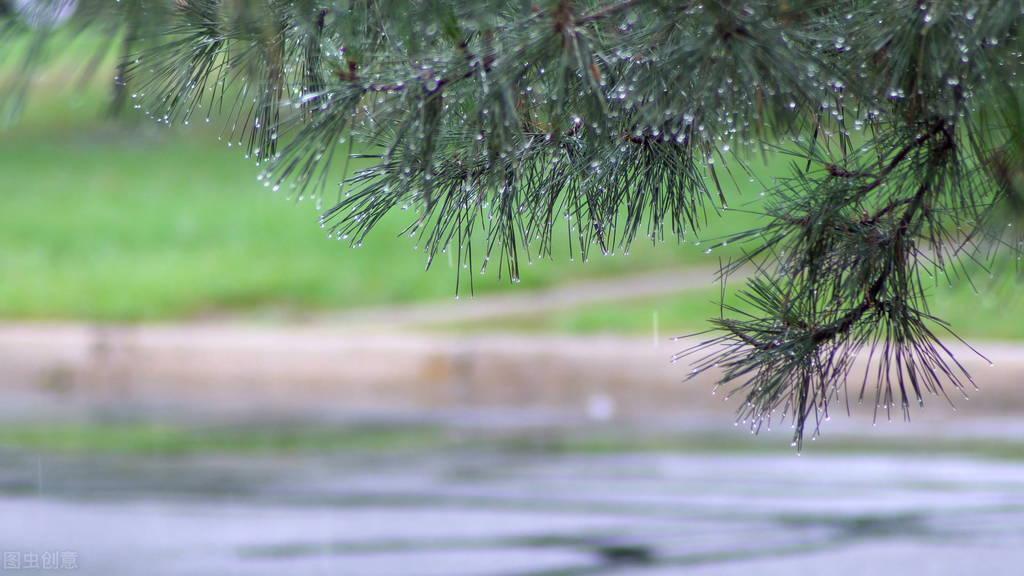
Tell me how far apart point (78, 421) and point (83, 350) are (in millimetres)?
851

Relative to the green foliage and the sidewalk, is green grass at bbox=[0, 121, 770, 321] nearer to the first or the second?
the sidewalk

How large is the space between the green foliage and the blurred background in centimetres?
17

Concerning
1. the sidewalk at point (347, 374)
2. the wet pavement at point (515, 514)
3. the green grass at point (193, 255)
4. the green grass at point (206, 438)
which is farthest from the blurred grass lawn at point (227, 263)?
the wet pavement at point (515, 514)

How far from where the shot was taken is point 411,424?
6.14 metres

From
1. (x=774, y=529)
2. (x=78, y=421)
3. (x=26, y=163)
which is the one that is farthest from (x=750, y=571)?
(x=26, y=163)

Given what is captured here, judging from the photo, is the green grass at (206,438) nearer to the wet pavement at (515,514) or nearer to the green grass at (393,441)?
the green grass at (393,441)

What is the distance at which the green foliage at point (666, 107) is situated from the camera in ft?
6.63

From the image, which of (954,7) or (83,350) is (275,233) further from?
(954,7)

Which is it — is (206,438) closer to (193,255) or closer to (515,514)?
(515,514)

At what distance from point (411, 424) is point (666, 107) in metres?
4.09

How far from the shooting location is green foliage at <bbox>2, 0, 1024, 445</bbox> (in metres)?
2.02

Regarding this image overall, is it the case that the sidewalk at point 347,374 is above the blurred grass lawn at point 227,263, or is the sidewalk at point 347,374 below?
below

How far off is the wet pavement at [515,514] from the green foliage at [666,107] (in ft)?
4.61

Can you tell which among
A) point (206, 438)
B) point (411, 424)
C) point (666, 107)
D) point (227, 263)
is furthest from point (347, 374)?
point (666, 107)
